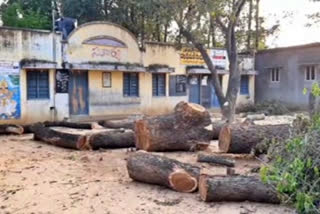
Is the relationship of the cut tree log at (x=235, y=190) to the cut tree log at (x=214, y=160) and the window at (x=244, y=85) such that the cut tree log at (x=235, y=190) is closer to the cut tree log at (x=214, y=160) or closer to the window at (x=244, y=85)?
the cut tree log at (x=214, y=160)

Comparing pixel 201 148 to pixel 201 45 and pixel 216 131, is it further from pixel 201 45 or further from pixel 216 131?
pixel 201 45

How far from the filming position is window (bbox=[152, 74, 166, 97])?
1726 cm

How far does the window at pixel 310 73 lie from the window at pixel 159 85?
769 cm

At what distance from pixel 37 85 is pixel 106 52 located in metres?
3.30

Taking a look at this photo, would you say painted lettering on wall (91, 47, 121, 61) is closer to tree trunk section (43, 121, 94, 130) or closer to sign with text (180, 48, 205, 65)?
sign with text (180, 48, 205, 65)

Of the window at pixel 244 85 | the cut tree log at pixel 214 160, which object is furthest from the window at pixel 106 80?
the cut tree log at pixel 214 160

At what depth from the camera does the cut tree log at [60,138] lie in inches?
345

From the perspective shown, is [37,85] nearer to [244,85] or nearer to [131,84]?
[131,84]

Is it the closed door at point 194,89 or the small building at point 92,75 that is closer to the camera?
the small building at point 92,75

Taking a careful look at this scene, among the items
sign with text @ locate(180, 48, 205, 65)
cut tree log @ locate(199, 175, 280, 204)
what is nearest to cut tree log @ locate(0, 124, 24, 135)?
cut tree log @ locate(199, 175, 280, 204)

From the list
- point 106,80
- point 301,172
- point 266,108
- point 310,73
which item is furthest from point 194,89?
point 301,172

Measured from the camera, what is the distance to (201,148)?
8.54 m

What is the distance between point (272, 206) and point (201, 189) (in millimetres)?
980

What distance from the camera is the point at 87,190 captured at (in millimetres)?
5578
